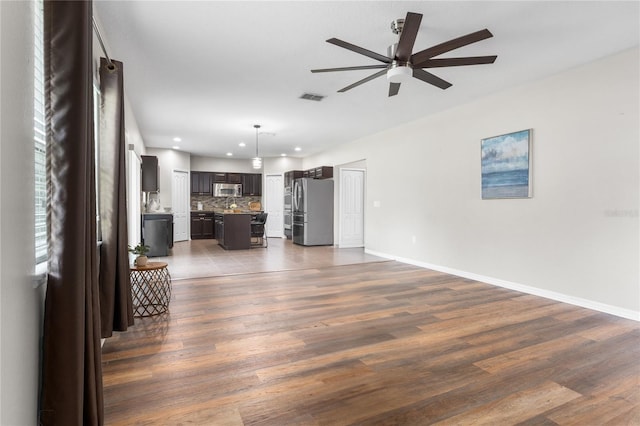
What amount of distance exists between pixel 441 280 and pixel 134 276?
391cm

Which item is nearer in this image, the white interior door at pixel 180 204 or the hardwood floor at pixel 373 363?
the hardwood floor at pixel 373 363

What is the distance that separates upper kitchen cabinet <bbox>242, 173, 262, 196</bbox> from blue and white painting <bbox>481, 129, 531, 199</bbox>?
26.2 ft

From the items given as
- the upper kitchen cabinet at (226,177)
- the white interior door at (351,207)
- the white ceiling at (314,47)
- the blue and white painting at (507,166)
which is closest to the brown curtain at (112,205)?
the white ceiling at (314,47)

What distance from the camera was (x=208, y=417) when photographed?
5.76 feet

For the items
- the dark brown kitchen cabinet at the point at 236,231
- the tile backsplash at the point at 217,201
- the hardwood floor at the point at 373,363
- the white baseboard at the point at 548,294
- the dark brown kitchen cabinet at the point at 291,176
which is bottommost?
the hardwood floor at the point at 373,363

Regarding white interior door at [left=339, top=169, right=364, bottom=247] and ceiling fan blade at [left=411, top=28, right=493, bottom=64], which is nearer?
ceiling fan blade at [left=411, top=28, right=493, bottom=64]

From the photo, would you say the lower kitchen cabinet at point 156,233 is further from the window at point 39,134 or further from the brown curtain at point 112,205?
the window at point 39,134

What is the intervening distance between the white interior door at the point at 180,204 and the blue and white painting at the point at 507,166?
26.4 feet

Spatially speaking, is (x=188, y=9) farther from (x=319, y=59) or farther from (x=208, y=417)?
(x=208, y=417)

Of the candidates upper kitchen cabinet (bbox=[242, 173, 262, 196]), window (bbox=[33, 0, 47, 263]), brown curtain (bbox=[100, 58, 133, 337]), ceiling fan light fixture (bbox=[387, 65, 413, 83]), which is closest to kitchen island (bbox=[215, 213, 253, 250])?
upper kitchen cabinet (bbox=[242, 173, 262, 196])

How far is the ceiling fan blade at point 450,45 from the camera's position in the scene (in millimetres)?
2436

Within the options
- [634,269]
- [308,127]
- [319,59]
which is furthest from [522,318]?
[308,127]

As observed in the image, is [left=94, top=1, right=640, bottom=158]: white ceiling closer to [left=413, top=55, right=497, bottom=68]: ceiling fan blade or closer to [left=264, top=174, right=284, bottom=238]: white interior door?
[left=413, top=55, right=497, bottom=68]: ceiling fan blade

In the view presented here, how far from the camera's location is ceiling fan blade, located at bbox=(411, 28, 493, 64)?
244 centimetres
